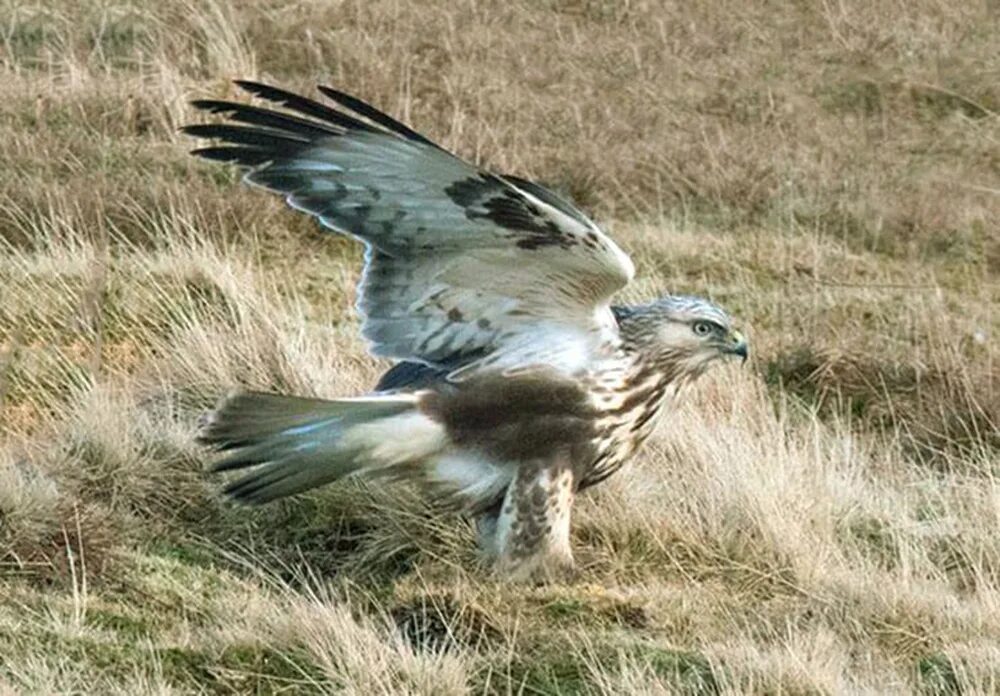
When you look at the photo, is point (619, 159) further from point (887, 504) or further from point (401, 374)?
point (401, 374)

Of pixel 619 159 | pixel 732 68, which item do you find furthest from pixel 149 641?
pixel 732 68

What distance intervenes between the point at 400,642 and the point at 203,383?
227 cm

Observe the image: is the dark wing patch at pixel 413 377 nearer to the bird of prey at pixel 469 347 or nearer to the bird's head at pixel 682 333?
the bird of prey at pixel 469 347

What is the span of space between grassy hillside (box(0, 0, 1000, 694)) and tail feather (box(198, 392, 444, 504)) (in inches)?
12.0

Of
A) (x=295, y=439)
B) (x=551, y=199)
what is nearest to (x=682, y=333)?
(x=551, y=199)

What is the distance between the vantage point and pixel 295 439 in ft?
17.5

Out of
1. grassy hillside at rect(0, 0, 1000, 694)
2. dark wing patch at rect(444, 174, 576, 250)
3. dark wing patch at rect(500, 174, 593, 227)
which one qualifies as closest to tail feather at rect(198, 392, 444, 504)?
grassy hillside at rect(0, 0, 1000, 694)

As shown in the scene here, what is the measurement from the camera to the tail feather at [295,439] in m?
5.29

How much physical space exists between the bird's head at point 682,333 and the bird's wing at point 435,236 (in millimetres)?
103

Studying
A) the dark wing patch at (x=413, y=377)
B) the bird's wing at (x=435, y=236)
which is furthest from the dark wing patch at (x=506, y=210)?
the dark wing patch at (x=413, y=377)

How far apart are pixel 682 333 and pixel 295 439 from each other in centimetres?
113

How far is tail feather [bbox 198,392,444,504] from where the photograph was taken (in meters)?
5.29

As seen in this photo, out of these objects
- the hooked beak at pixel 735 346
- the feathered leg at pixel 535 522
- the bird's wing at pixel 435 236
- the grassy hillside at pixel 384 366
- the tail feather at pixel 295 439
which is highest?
the bird's wing at pixel 435 236

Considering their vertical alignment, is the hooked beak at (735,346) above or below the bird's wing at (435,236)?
below
